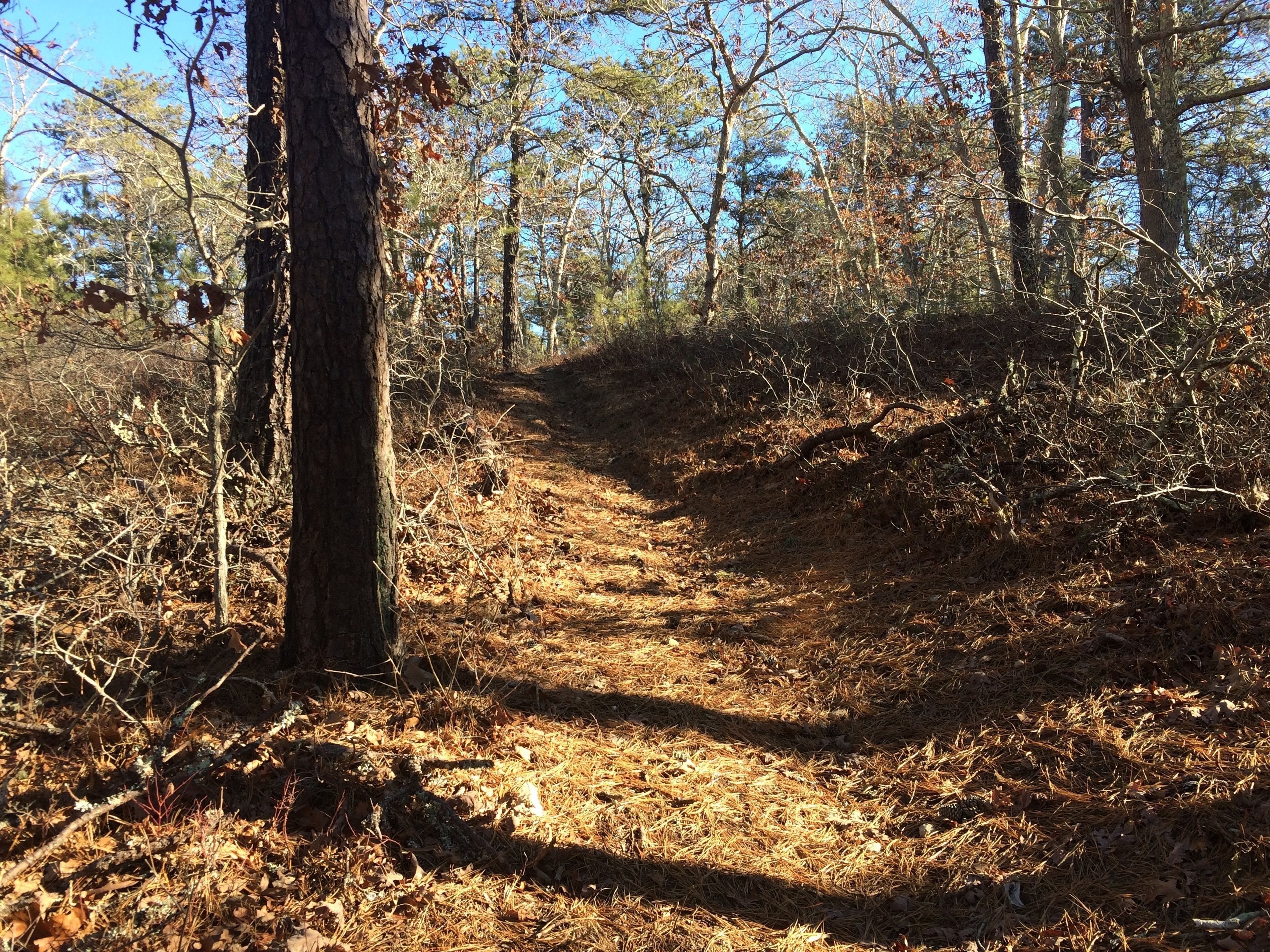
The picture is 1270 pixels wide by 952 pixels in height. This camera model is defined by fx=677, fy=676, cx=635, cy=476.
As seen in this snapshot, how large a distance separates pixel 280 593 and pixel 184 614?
1.50 ft

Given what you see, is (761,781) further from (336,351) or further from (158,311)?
(158,311)

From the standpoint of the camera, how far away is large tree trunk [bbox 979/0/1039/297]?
30.6ft

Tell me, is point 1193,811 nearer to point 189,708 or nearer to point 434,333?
point 189,708

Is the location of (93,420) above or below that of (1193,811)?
above

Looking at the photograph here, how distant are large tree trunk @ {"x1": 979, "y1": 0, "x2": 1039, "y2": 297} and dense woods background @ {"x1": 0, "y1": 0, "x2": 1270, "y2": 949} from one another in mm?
1465

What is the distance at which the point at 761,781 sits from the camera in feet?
9.72

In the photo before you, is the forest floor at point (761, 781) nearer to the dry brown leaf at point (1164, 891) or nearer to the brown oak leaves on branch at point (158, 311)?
the dry brown leaf at point (1164, 891)

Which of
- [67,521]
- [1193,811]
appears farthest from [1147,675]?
[67,521]

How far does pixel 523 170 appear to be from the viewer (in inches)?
541

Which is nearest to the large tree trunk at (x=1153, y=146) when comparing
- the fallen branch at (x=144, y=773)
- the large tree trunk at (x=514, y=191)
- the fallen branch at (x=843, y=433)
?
the fallen branch at (x=843, y=433)

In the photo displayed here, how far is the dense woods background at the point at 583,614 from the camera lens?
2.24m

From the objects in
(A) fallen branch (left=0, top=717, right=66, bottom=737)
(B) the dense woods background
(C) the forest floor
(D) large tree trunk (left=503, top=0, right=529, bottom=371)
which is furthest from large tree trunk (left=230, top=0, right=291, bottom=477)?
(D) large tree trunk (left=503, top=0, right=529, bottom=371)

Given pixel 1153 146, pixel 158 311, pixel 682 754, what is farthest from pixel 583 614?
pixel 1153 146

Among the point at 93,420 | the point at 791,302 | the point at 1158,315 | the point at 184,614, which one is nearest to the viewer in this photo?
the point at 184,614
